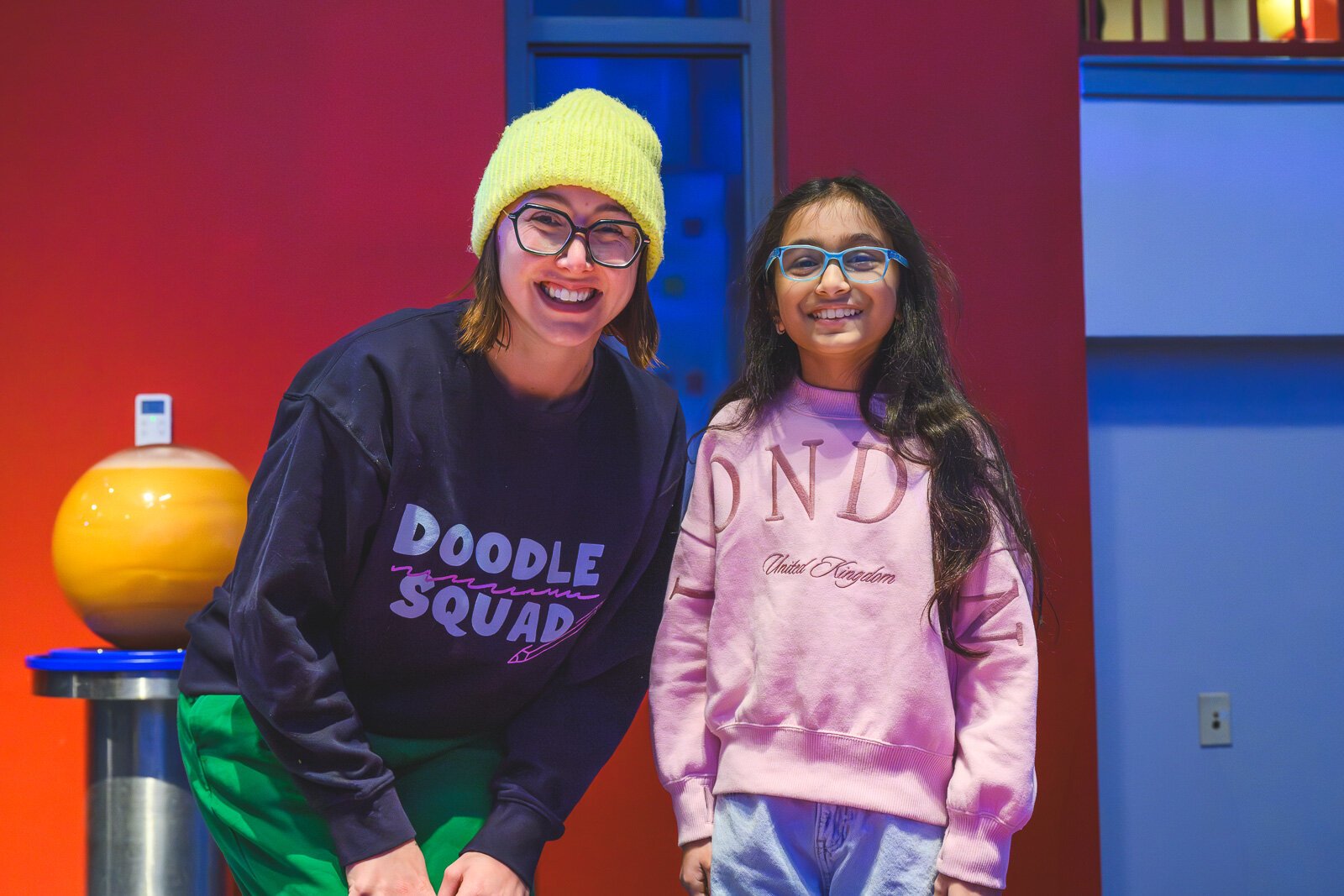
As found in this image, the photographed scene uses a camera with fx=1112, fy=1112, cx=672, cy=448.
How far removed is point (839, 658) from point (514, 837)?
1.60 feet

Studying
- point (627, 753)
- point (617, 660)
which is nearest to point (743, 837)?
point (617, 660)

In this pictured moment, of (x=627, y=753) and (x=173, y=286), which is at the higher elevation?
(x=173, y=286)

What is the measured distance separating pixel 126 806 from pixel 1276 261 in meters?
2.79

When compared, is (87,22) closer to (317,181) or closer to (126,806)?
(317,181)

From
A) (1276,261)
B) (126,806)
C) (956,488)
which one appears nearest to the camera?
(956,488)

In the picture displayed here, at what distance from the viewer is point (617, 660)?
1.53 metres

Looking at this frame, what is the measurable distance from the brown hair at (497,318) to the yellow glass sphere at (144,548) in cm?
75

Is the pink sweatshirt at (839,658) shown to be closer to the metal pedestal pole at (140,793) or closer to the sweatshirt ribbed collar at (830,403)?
the sweatshirt ribbed collar at (830,403)

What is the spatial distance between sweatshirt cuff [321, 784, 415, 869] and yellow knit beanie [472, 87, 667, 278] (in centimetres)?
73

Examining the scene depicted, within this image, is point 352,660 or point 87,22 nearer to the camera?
point 352,660

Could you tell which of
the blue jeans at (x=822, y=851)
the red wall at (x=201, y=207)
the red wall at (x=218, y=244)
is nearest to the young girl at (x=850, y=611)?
the blue jeans at (x=822, y=851)

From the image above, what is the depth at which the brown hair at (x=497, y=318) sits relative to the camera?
140 centimetres

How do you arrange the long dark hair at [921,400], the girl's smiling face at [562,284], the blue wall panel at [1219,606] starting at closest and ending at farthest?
1. the girl's smiling face at [562,284]
2. the long dark hair at [921,400]
3. the blue wall panel at [1219,606]

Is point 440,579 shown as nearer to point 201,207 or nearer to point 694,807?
point 694,807
